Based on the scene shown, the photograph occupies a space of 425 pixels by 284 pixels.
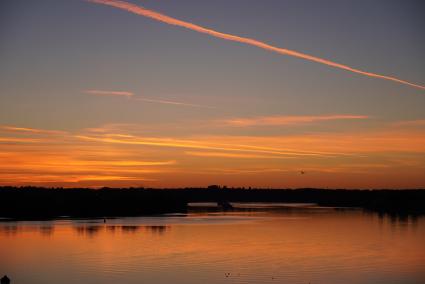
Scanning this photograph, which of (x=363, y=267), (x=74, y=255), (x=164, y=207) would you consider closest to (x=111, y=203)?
(x=164, y=207)

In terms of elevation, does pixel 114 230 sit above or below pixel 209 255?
above

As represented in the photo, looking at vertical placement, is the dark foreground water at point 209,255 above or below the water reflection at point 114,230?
below

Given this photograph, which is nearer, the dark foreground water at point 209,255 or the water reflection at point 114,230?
the dark foreground water at point 209,255

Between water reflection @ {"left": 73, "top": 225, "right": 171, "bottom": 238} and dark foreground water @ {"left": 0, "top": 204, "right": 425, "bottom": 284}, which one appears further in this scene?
water reflection @ {"left": 73, "top": 225, "right": 171, "bottom": 238}

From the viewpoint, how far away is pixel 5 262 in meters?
47.3

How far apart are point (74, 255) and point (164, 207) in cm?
9732

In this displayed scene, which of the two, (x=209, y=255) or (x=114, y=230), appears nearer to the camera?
(x=209, y=255)

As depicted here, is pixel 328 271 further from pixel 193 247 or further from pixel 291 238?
pixel 291 238

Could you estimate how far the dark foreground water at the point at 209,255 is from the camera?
4094 cm

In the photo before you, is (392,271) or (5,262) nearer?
(392,271)

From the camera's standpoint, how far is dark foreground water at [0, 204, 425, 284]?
40.9 meters

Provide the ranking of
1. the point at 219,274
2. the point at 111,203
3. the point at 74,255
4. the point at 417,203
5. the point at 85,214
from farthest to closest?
the point at 417,203 → the point at 111,203 → the point at 85,214 → the point at 74,255 → the point at 219,274

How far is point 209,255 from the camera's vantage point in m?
53.8

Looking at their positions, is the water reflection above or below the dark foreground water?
above
